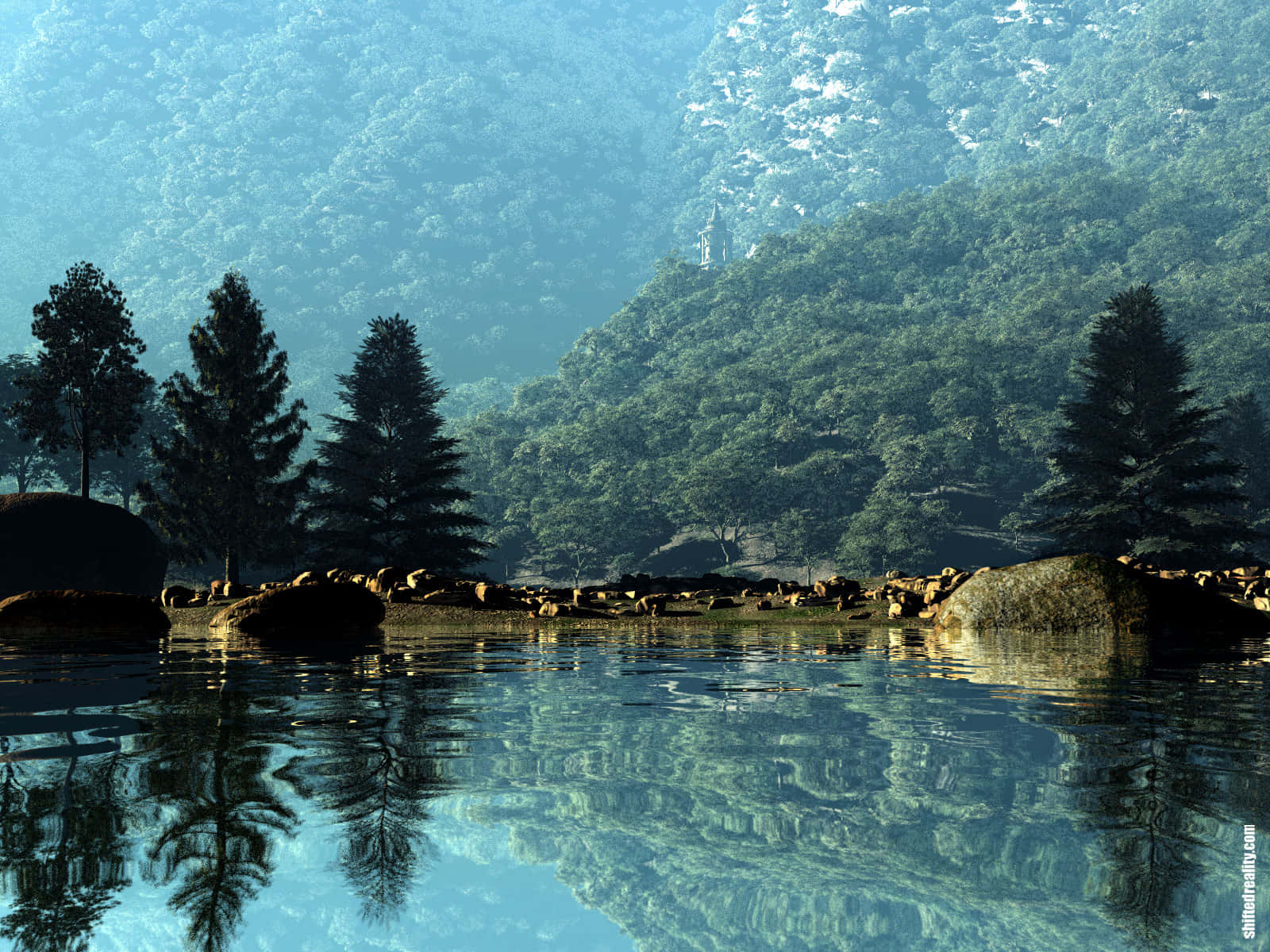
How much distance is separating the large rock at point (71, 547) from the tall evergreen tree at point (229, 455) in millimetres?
5710

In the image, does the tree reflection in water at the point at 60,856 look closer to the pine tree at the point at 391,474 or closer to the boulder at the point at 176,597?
the boulder at the point at 176,597

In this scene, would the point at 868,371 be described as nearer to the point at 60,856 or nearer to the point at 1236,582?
the point at 1236,582

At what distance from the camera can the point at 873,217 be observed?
167 metres

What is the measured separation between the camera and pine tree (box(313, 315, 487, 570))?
33.0m

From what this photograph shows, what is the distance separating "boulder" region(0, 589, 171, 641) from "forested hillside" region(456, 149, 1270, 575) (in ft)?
181

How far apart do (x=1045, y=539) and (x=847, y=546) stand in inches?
622

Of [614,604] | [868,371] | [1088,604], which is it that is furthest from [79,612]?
[868,371]

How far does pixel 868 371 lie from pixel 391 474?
224 feet

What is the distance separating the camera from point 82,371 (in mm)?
33000

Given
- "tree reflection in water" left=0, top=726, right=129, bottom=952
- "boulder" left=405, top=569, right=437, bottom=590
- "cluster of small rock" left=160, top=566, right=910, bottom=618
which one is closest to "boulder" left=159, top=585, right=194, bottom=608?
"cluster of small rock" left=160, top=566, right=910, bottom=618

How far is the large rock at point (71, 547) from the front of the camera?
25906 millimetres

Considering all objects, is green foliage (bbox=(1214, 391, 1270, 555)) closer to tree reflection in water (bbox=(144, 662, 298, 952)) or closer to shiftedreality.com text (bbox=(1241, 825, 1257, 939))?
shiftedreality.com text (bbox=(1241, 825, 1257, 939))

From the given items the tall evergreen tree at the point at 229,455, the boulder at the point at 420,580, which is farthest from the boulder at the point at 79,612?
the tall evergreen tree at the point at 229,455

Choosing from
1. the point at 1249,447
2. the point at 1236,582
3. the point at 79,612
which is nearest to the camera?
the point at 79,612
